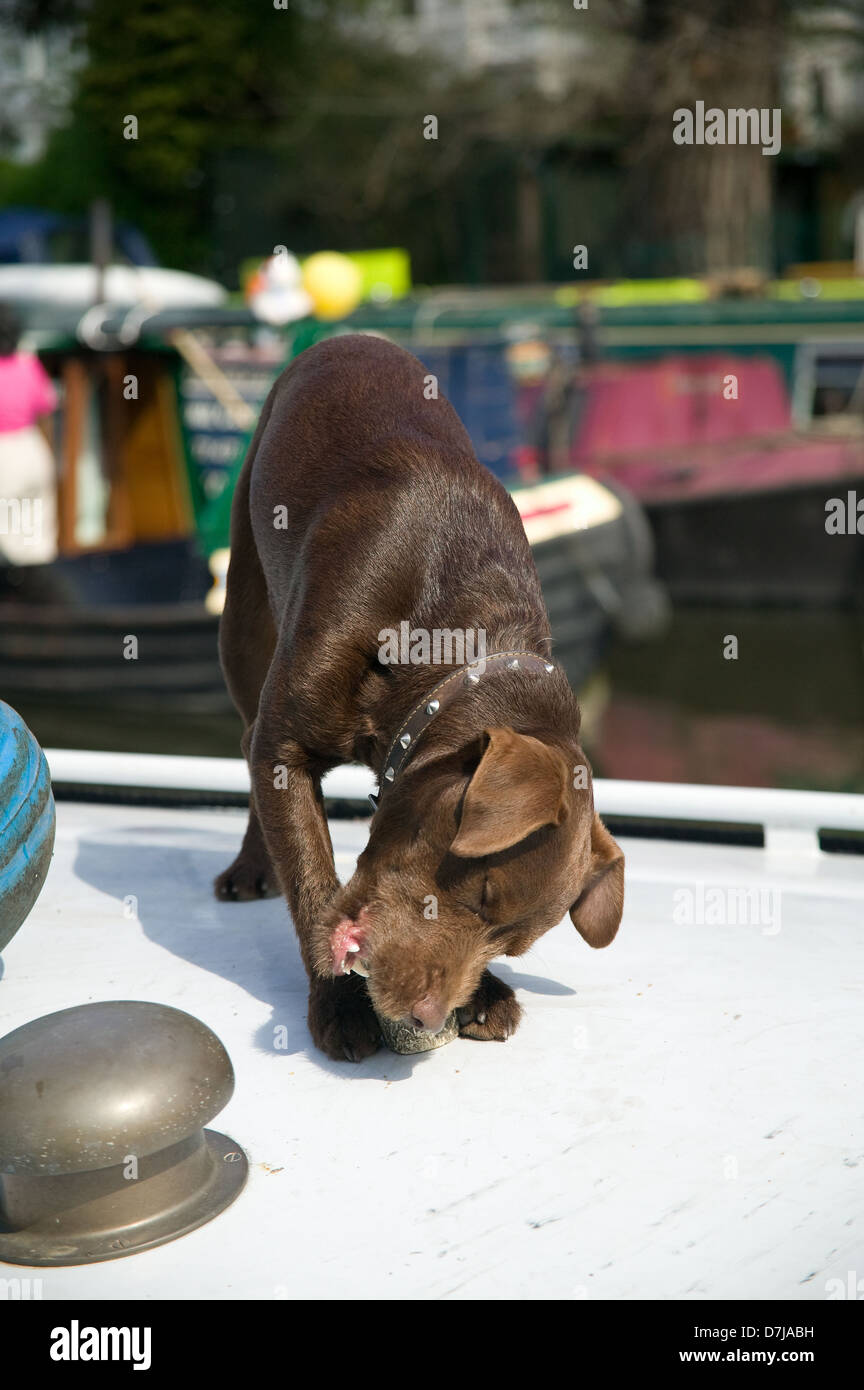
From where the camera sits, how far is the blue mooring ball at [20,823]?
2.75 metres

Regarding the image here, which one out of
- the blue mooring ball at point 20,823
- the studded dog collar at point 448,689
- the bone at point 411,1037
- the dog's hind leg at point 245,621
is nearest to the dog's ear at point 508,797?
the studded dog collar at point 448,689

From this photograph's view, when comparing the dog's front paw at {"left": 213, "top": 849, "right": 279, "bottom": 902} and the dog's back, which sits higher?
the dog's back

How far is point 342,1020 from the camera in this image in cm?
279

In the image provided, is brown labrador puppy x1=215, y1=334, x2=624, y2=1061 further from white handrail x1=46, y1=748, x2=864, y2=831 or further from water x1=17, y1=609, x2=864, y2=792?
water x1=17, y1=609, x2=864, y2=792

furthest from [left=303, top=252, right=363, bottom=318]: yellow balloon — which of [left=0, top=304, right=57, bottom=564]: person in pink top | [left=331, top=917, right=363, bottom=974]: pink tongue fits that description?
[left=331, top=917, right=363, bottom=974]: pink tongue

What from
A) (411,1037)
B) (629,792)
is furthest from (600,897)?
(629,792)

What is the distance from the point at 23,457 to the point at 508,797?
29.9 feet

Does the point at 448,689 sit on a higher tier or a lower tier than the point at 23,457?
higher

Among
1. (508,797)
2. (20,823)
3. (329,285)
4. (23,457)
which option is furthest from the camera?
(329,285)

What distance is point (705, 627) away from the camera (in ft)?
48.9

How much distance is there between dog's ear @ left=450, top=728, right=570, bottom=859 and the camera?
2.39 meters

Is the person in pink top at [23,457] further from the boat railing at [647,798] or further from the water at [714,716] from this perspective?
the boat railing at [647,798]

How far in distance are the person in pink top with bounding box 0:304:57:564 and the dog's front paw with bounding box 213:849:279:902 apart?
777 centimetres

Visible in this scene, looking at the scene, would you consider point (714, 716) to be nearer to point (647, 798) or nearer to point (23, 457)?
point (23, 457)
